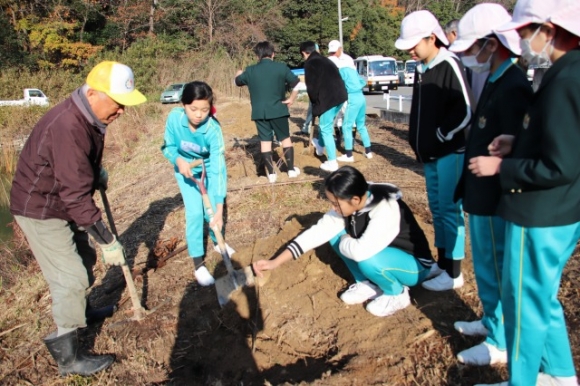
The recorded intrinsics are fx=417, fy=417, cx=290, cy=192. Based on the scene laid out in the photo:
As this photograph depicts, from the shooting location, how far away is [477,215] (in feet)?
6.98

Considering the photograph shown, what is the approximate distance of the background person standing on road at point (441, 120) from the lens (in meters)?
2.75

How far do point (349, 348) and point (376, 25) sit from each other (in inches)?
1588

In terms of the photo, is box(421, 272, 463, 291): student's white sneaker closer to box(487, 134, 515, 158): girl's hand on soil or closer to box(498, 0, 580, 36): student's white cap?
box(487, 134, 515, 158): girl's hand on soil

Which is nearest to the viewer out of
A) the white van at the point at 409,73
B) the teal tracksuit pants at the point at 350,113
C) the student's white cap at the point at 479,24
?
the student's white cap at the point at 479,24

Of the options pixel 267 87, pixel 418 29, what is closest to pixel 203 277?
pixel 418 29

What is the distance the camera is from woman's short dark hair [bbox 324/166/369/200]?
99.2 inches

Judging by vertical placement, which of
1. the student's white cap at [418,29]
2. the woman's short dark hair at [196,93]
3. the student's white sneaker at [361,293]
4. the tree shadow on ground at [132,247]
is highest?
the student's white cap at [418,29]

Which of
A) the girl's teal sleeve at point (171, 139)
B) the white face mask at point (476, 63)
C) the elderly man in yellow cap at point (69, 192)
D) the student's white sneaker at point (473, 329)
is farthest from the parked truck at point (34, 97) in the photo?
the student's white sneaker at point (473, 329)

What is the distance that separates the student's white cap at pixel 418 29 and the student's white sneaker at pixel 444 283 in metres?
1.62

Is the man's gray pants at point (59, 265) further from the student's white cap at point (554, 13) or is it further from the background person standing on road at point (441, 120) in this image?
the student's white cap at point (554, 13)

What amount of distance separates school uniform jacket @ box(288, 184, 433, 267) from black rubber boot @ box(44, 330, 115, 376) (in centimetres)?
156

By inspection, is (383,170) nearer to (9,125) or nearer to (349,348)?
(349,348)

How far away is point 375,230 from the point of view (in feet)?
8.66

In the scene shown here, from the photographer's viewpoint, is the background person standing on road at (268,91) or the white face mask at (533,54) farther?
the background person standing on road at (268,91)
